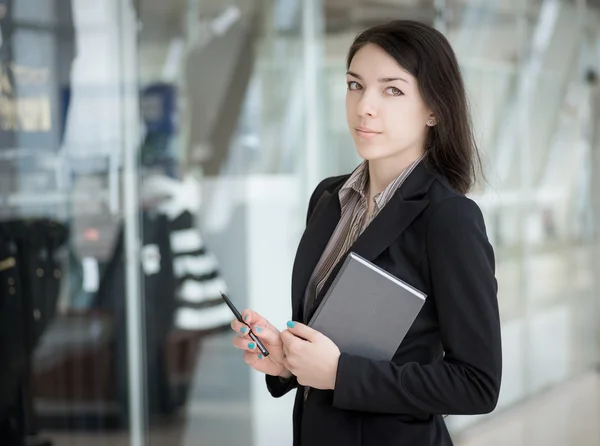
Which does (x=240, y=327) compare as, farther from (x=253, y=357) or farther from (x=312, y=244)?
(x=312, y=244)

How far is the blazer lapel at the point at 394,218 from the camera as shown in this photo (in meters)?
1.40

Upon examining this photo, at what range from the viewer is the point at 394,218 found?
1.41 metres

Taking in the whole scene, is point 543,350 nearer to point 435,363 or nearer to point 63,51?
point 63,51

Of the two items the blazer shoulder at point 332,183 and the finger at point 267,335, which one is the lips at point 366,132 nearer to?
the blazer shoulder at point 332,183

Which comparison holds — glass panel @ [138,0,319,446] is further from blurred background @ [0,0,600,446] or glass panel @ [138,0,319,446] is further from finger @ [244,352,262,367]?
finger @ [244,352,262,367]

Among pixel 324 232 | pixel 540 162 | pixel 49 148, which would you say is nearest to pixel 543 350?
pixel 540 162

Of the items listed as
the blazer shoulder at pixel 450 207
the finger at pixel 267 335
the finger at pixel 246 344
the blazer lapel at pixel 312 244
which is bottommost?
the finger at pixel 246 344

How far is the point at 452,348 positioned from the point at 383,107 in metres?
0.40

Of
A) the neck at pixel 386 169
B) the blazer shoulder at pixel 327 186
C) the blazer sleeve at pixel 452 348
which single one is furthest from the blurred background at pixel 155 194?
the blazer sleeve at pixel 452 348

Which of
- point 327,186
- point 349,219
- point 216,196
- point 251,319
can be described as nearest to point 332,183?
point 327,186

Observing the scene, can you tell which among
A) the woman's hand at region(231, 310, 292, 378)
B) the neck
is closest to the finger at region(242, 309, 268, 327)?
the woman's hand at region(231, 310, 292, 378)

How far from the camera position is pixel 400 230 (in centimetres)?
140

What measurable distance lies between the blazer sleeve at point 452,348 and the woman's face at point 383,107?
0.49ft

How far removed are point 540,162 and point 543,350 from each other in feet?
4.49
